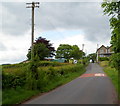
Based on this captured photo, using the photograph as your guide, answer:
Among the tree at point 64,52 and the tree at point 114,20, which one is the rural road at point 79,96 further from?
the tree at point 64,52

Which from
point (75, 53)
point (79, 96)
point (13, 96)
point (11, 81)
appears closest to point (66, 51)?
point (75, 53)

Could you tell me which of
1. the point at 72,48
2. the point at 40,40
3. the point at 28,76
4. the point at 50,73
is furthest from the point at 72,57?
the point at 28,76

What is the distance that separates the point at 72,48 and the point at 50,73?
77950 millimetres

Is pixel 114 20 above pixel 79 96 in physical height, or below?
above

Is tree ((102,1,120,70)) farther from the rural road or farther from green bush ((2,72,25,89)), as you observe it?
green bush ((2,72,25,89))

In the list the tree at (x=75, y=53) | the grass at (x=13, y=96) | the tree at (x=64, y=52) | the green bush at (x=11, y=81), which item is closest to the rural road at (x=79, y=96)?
the grass at (x=13, y=96)

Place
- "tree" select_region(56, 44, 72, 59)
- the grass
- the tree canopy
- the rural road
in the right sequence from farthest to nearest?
"tree" select_region(56, 44, 72, 59) < the tree canopy < the rural road < the grass

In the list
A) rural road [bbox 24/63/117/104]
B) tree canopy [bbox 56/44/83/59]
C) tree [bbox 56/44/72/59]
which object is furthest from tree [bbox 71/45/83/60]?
rural road [bbox 24/63/117/104]

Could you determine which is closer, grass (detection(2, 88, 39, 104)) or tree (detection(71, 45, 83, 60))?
grass (detection(2, 88, 39, 104))

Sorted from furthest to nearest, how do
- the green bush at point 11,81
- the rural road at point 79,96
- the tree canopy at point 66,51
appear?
the tree canopy at point 66,51, the green bush at point 11,81, the rural road at point 79,96

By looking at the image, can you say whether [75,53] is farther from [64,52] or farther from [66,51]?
[64,52]

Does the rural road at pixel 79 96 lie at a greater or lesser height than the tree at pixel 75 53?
lesser

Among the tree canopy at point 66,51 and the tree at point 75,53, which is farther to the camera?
the tree canopy at point 66,51

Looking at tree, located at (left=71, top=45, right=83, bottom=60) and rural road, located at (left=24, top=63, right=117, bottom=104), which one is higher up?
tree, located at (left=71, top=45, right=83, bottom=60)
